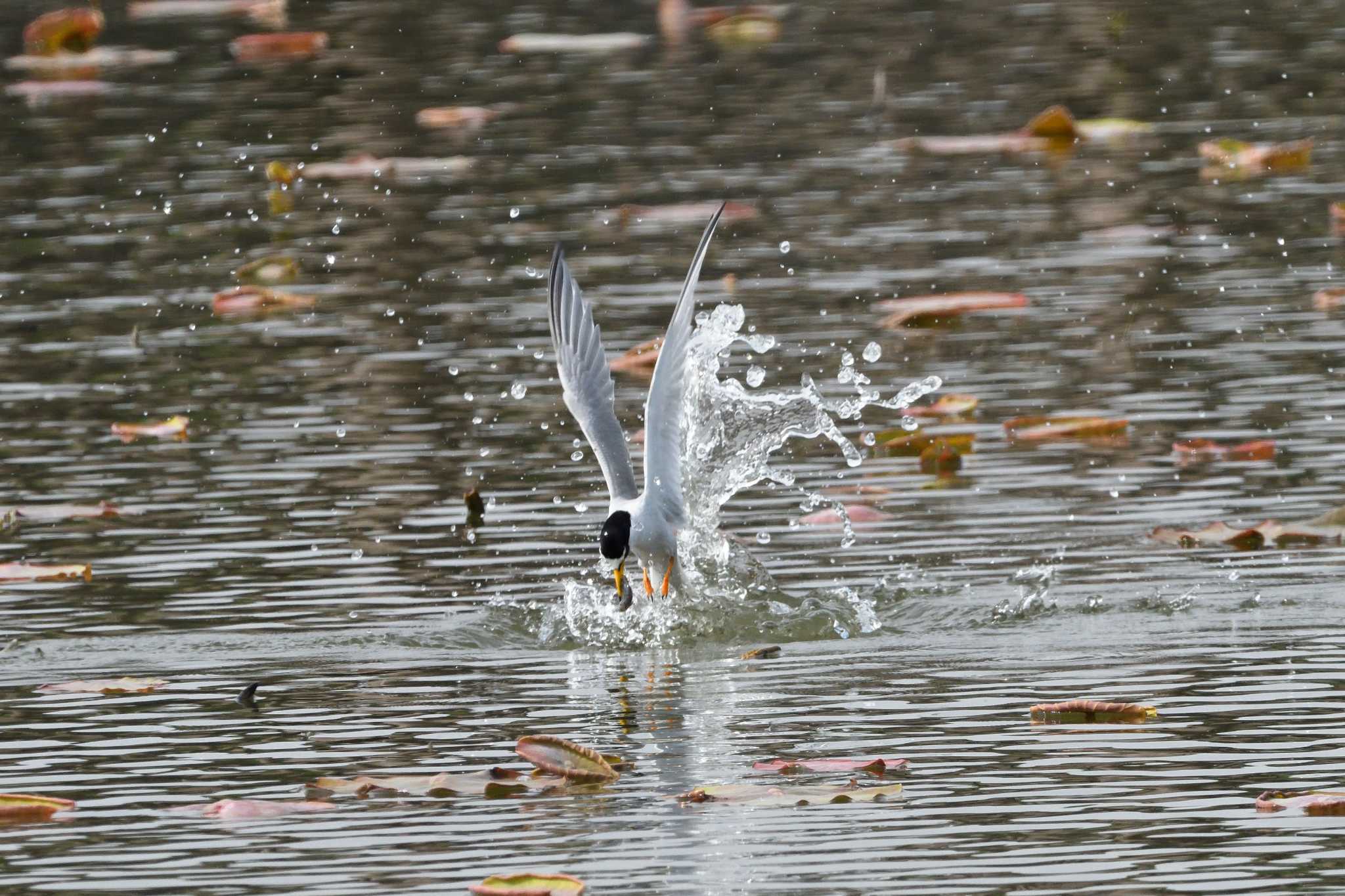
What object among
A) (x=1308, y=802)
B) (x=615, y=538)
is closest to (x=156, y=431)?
(x=615, y=538)

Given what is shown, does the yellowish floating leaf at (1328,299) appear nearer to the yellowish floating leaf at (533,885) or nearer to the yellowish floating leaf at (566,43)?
the yellowish floating leaf at (533,885)

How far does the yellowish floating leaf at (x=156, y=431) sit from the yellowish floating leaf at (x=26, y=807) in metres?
6.89

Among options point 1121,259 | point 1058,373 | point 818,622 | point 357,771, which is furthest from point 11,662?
point 1121,259

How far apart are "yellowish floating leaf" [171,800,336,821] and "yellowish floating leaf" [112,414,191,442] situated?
7025mm

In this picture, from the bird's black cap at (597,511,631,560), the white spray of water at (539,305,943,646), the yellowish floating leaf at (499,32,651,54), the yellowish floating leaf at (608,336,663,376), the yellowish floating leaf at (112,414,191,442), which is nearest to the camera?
the bird's black cap at (597,511,631,560)

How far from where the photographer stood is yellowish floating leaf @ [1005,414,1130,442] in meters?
14.6

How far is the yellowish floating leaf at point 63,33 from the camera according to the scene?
3231 centimetres

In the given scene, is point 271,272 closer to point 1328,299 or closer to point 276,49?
point 1328,299

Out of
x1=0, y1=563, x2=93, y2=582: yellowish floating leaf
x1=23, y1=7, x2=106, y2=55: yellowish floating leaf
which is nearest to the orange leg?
x1=0, y1=563, x2=93, y2=582: yellowish floating leaf

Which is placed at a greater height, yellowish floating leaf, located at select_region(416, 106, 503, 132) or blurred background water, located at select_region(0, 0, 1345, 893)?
yellowish floating leaf, located at select_region(416, 106, 503, 132)

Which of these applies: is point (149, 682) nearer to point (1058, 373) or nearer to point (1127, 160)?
point (1058, 373)

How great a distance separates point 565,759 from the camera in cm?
909

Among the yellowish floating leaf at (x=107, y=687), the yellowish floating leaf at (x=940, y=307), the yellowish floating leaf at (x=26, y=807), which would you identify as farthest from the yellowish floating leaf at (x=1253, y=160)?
the yellowish floating leaf at (x=26, y=807)

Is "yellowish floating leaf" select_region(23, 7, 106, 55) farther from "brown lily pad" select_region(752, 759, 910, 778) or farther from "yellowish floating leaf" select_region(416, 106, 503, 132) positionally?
"brown lily pad" select_region(752, 759, 910, 778)
